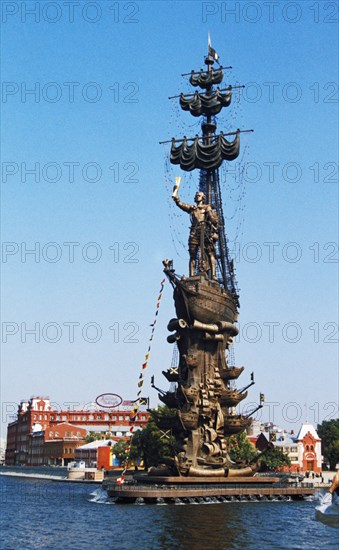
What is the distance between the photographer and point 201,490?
62250mm

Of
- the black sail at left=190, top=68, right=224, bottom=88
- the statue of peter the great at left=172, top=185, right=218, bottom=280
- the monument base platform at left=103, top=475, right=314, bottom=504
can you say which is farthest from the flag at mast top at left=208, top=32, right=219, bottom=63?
the monument base platform at left=103, top=475, right=314, bottom=504

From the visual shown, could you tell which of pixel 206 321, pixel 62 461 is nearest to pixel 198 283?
pixel 206 321

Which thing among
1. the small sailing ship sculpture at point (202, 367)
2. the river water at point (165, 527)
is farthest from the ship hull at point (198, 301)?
the river water at point (165, 527)

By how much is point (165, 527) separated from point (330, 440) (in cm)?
11301

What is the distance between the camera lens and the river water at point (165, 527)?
39.7 metres

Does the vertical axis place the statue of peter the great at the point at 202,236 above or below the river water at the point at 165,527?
above

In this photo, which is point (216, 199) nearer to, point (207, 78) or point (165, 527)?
point (207, 78)

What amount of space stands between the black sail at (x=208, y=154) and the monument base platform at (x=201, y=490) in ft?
127

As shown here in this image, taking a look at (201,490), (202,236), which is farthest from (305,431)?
(201,490)

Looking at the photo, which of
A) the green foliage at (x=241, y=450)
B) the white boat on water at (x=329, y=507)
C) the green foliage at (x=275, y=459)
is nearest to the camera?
the white boat on water at (x=329, y=507)

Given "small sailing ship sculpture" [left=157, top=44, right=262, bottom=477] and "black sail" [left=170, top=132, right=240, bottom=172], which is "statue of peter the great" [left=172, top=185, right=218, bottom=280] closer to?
"small sailing ship sculpture" [left=157, top=44, right=262, bottom=477]

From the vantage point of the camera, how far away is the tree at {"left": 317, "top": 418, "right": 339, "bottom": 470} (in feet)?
465

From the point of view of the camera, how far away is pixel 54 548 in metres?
38.4

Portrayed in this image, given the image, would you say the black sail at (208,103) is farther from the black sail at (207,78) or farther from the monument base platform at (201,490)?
the monument base platform at (201,490)
